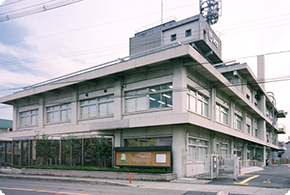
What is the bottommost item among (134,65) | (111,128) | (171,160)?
(171,160)

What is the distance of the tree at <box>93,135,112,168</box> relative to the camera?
23750 mm

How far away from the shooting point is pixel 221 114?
99.3 feet

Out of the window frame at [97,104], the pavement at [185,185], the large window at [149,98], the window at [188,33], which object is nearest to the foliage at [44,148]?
the window frame at [97,104]

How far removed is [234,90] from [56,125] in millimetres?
20473

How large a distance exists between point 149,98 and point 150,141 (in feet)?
11.9

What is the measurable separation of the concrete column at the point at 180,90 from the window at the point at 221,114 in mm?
8461

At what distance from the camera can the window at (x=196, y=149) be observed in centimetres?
2244

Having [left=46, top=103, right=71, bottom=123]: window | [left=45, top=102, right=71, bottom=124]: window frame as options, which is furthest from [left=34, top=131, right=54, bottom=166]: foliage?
[left=46, top=103, right=71, bottom=123]: window

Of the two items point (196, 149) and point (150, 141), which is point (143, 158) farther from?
point (196, 149)

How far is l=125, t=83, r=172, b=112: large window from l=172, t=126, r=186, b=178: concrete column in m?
2.38

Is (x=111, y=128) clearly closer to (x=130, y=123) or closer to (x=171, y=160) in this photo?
(x=130, y=123)

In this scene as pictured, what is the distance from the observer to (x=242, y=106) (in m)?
39.1

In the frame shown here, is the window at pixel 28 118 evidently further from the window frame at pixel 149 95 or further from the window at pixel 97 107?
the window frame at pixel 149 95

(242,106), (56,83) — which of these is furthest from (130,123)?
(242,106)
